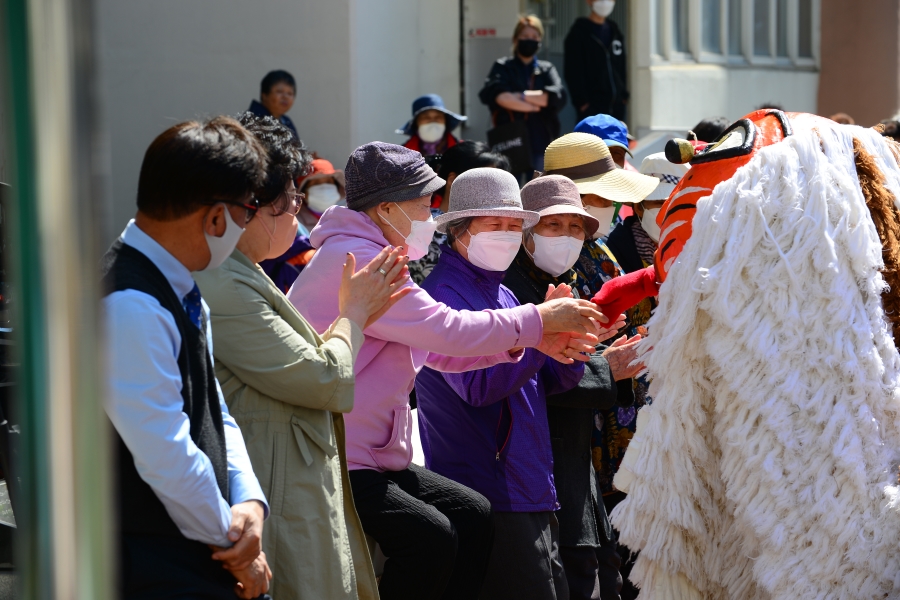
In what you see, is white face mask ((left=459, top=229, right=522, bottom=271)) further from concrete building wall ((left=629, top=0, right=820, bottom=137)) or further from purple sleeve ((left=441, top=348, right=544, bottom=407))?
concrete building wall ((left=629, top=0, right=820, bottom=137))

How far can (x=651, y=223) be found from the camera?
4406 millimetres

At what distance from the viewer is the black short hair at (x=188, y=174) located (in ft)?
6.70

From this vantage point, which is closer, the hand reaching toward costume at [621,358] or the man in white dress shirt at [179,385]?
the man in white dress shirt at [179,385]

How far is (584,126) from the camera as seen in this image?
512 cm

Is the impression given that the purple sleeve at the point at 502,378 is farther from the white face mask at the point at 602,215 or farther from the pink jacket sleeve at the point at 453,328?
the white face mask at the point at 602,215

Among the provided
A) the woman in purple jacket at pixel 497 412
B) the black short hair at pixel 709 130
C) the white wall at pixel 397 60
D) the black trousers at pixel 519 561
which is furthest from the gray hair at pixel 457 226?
the white wall at pixel 397 60

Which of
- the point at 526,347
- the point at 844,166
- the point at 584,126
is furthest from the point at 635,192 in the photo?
the point at 844,166

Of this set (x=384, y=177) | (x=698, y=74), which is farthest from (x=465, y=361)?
(x=698, y=74)

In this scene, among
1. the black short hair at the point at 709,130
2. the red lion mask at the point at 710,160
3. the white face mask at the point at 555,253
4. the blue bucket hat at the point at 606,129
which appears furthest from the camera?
the black short hair at the point at 709,130

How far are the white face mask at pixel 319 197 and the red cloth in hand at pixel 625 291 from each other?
335cm

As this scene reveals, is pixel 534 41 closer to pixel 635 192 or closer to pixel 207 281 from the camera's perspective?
pixel 635 192

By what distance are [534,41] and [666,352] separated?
215 inches

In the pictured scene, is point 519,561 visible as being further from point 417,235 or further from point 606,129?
point 606,129

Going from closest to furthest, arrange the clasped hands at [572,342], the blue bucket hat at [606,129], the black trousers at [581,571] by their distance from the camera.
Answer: the clasped hands at [572,342] < the black trousers at [581,571] < the blue bucket hat at [606,129]
